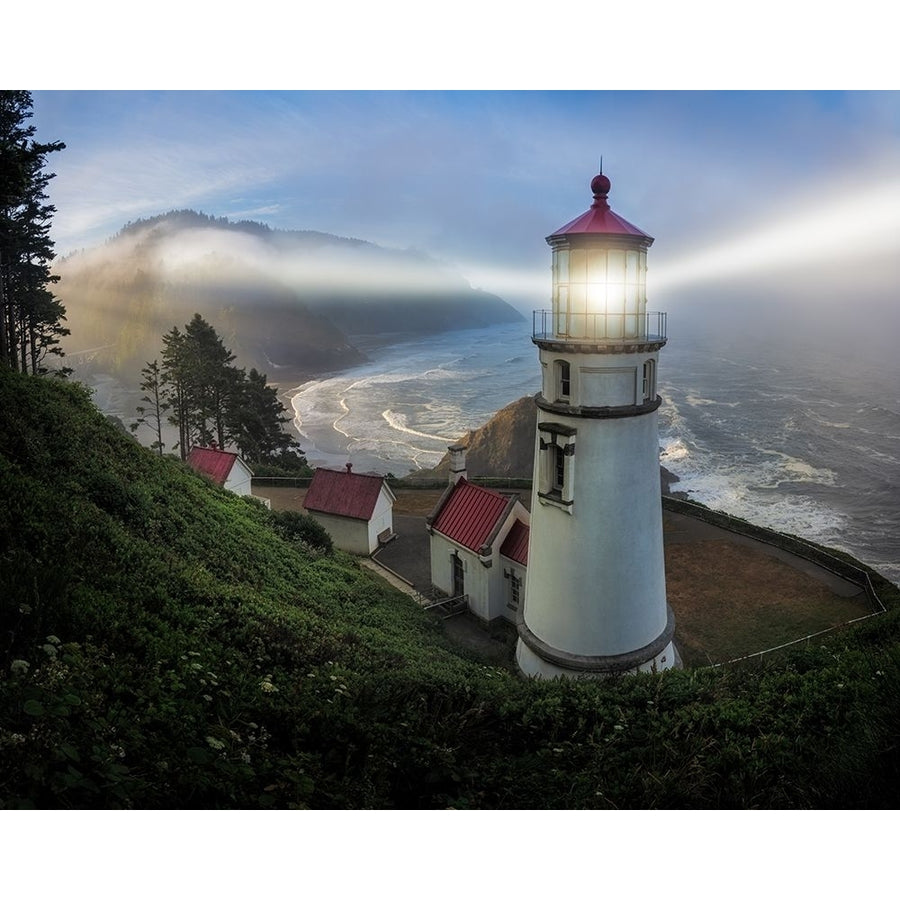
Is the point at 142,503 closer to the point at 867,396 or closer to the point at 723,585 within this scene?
the point at 723,585

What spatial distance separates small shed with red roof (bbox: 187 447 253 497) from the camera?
1203 cm

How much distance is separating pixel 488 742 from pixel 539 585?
10.5 ft

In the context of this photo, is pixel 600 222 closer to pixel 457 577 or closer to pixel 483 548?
pixel 483 548

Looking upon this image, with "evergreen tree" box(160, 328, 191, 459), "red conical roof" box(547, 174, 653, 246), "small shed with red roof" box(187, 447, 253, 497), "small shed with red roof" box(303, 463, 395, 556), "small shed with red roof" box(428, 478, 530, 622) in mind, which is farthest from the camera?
"evergreen tree" box(160, 328, 191, 459)

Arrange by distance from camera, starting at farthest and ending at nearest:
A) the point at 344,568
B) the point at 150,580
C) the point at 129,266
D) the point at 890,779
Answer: the point at 129,266 → the point at 344,568 → the point at 150,580 → the point at 890,779

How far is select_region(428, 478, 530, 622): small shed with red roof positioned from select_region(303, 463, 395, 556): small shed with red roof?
2.40 metres

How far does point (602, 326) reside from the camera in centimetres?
542

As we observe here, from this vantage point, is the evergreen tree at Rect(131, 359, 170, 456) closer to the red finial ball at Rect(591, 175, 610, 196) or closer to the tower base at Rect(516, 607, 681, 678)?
the tower base at Rect(516, 607, 681, 678)

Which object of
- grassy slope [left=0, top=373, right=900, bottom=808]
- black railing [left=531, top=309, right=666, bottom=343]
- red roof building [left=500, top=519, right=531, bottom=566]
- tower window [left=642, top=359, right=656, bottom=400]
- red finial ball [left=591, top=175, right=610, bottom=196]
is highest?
red finial ball [left=591, top=175, right=610, bottom=196]

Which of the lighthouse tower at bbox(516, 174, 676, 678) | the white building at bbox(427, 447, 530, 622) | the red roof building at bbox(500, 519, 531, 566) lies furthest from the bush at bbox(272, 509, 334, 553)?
the lighthouse tower at bbox(516, 174, 676, 678)

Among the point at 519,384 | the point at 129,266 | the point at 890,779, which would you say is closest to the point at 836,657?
the point at 890,779

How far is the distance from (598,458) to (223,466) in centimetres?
896

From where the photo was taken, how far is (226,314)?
34250mm

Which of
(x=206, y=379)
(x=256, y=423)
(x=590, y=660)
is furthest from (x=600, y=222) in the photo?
(x=256, y=423)
